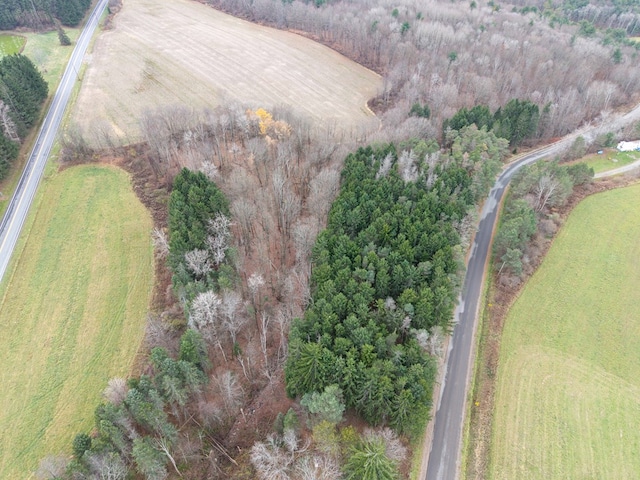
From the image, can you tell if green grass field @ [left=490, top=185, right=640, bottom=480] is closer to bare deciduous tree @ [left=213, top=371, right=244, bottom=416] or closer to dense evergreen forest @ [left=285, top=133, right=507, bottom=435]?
dense evergreen forest @ [left=285, top=133, right=507, bottom=435]

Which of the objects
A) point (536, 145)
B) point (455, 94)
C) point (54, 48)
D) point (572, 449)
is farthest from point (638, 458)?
point (54, 48)

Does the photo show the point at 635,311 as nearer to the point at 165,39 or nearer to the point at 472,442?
the point at 472,442

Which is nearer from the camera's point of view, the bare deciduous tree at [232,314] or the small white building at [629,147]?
the bare deciduous tree at [232,314]

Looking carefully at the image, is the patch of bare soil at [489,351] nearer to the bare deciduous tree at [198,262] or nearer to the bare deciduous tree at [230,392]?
the bare deciduous tree at [230,392]

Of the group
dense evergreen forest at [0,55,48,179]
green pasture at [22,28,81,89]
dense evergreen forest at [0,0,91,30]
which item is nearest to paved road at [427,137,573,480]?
dense evergreen forest at [0,55,48,179]

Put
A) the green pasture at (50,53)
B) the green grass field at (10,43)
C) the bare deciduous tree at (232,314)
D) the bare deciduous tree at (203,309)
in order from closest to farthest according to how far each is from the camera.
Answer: the bare deciduous tree at (203,309) → the bare deciduous tree at (232,314) → the green pasture at (50,53) → the green grass field at (10,43)

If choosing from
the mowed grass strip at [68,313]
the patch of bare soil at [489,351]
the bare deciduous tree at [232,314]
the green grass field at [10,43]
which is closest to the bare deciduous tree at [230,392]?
the bare deciduous tree at [232,314]
